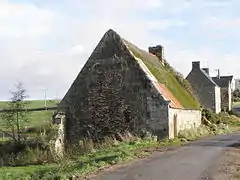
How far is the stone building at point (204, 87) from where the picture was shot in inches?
3093

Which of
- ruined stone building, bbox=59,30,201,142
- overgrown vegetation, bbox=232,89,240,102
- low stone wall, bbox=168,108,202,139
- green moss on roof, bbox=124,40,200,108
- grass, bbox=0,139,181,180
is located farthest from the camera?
overgrown vegetation, bbox=232,89,240,102

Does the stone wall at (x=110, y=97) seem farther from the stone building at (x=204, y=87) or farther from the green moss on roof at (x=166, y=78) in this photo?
the stone building at (x=204, y=87)

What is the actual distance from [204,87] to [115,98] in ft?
159

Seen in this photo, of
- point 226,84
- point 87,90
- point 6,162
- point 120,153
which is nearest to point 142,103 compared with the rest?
point 87,90

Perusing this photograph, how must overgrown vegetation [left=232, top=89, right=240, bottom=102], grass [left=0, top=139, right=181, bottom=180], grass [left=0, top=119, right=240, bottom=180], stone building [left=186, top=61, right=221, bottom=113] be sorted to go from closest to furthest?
grass [left=0, top=139, right=181, bottom=180] < grass [left=0, top=119, right=240, bottom=180] < stone building [left=186, top=61, right=221, bottom=113] < overgrown vegetation [left=232, top=89, right=240, bottom=102]

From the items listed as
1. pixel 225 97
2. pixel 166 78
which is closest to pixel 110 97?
pixel 166 78

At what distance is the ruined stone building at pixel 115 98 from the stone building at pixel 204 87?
44.3 m

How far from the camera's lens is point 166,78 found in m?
39.5

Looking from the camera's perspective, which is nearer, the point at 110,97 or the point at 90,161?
the point at 90,161

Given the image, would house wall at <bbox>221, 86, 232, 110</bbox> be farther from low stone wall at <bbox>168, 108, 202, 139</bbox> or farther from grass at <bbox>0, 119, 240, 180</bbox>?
grass at <bbox>0, 119, 240, 180</bbox>

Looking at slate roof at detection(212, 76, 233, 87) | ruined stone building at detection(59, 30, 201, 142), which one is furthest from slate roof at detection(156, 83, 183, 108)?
slate roof at detection(212, 76, 233, 87)

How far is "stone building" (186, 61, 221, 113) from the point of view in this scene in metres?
78.6

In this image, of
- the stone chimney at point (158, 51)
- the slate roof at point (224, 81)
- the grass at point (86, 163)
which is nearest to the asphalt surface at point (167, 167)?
the grass at point (86, 163)

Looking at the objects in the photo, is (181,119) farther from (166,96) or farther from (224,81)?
(224,81)
